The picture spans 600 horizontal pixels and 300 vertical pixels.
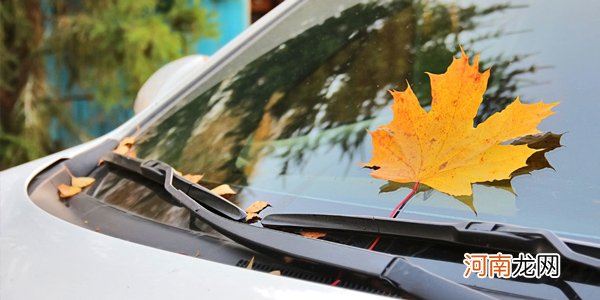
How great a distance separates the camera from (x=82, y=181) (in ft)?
5.65

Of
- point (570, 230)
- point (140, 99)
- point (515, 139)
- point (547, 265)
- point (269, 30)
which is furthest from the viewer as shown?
point (140, 99)

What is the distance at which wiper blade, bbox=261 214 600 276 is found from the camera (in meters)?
1.06

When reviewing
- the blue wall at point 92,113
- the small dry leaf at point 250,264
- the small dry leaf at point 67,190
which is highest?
the small dry leaf at point 67,190

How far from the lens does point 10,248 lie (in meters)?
1.46

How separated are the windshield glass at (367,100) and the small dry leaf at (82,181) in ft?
0.50

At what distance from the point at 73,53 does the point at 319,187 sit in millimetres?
3992

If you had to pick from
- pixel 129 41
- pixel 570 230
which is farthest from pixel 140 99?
pixel 129 41

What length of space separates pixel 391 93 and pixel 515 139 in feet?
1.12

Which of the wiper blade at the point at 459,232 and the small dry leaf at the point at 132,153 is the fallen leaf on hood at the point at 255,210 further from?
the small dry leaf at the point at 132,153

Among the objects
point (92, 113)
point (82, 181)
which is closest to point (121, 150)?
point (82, 181)

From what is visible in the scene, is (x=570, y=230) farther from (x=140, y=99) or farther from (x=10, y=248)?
(x=140, y=99)

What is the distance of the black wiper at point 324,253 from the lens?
1028 millimetres

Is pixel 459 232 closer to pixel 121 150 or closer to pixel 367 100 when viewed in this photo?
pixel 367 100

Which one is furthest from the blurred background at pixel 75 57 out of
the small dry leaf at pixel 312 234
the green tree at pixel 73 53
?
the small dry leaf at pixel 312 234
